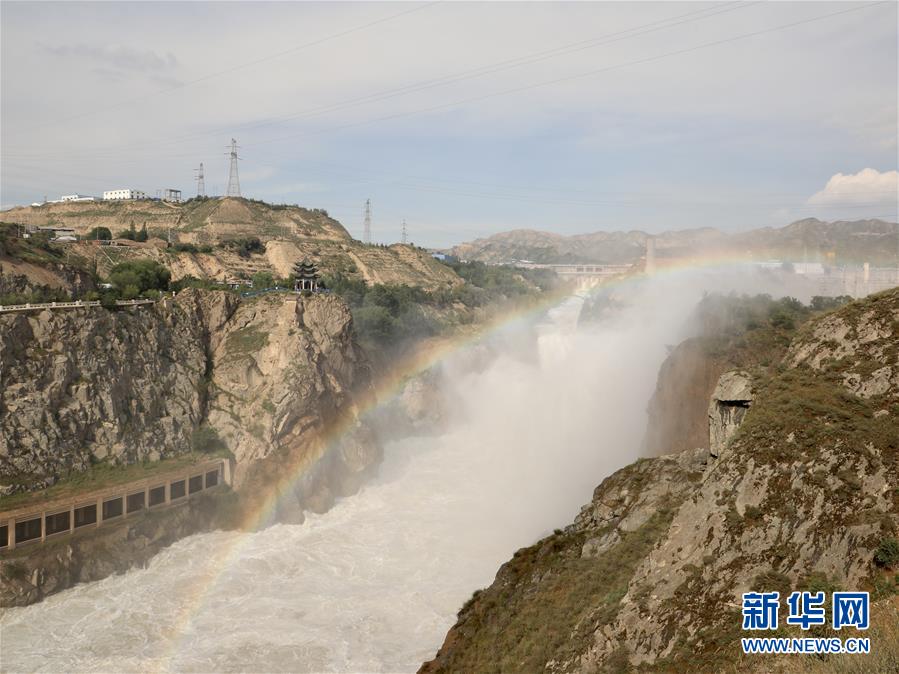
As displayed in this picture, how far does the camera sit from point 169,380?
4584 cm

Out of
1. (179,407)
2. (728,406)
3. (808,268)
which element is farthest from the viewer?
(808,268)

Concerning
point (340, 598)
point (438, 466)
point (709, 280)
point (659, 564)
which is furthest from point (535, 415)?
point (659, 564)

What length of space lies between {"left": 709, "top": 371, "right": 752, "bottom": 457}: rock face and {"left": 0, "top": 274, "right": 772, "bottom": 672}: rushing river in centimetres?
1608

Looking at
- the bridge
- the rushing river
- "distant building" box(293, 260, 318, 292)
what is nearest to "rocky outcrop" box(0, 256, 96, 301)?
"distant building" box(293, 260, 318, 292)

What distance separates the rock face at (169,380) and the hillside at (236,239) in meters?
30.1

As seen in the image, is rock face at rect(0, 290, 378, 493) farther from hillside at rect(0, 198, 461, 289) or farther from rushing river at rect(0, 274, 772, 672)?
hillside at rect(0, 198, 461, 289)

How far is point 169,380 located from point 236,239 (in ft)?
166

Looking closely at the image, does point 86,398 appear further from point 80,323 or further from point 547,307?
point 547,307

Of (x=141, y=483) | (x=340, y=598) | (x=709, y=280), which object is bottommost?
(x=340, y=598)

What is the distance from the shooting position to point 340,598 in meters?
33.7

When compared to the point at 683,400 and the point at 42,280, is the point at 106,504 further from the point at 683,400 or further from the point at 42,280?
the point at 683,400

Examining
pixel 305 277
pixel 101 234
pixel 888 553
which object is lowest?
pixel 888 553

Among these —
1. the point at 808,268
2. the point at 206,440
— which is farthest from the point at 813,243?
the point at 206,440

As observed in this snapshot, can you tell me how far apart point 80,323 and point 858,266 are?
77567mm
